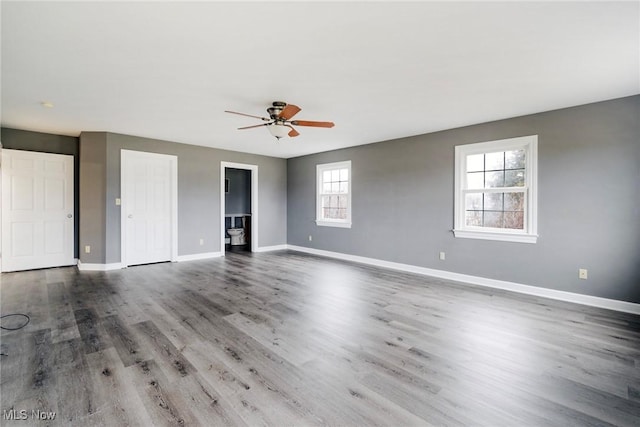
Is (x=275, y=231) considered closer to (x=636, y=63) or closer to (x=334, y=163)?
(x=334, y=163)

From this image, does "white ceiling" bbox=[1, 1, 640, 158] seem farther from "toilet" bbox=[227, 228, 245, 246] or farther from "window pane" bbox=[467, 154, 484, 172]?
"toilet" bbox=[227, 228, 245, 246]

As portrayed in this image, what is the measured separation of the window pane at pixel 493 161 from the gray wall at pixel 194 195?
501 centimetres

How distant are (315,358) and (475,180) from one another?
385 centimetres

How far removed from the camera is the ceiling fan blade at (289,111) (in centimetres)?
321

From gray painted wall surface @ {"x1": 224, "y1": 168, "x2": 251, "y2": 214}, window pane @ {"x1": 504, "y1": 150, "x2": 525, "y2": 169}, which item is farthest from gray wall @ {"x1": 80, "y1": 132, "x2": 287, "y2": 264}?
window pane @ {"x1": 504, "y1": 150, "x2": 525, "y2": 169}

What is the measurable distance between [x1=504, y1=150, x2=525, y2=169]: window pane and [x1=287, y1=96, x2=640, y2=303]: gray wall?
0.26 m

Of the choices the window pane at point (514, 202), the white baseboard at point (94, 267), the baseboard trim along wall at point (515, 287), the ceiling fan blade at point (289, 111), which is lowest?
the baseboard trim along wall at point (515, 287)

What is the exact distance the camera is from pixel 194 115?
4.32m

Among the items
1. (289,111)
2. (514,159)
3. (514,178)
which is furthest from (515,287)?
(289,111)

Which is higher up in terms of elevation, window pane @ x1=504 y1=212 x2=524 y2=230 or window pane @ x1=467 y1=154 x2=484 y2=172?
window pane @ x1=467 y1=154 x2=484 y2=172

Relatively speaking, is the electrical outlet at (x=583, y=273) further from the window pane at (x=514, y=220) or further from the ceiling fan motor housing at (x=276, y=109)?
the ceiling fan motor housing at (x=276, y=109)

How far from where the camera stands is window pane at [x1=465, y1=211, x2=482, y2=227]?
4.75m

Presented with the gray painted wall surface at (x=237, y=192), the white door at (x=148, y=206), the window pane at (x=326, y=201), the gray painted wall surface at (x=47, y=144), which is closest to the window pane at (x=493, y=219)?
the window pane at (x=326, y=201)

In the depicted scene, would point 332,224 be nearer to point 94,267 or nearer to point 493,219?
point 493,219
